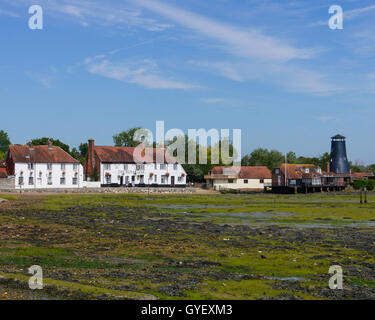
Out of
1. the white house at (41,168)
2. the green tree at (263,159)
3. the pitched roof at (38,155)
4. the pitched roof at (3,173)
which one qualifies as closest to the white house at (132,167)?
the white house at (41,168)

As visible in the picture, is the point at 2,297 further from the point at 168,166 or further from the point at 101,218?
the point at 168,166

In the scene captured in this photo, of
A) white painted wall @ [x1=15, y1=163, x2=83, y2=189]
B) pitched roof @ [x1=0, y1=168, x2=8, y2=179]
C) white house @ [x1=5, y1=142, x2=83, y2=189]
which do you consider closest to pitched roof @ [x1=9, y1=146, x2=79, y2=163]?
white house @ [x1=5, y1=142, x2=83, y2=189]

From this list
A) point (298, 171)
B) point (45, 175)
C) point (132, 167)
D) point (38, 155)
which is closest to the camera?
point (45, 175)

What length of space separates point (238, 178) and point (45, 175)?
50.5m

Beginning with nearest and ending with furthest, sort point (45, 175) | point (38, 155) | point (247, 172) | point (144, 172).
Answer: point (45, 175) < point (38, 155) < point (144, 172) < point (247, 172)

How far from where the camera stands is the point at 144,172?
359ft

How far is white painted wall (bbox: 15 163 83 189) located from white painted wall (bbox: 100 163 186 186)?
6.93 metres

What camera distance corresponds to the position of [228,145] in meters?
143

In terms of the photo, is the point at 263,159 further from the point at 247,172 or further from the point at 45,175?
the point at 45,175

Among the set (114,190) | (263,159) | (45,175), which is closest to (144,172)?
(114,190)

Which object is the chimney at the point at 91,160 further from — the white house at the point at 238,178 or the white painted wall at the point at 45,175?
the white house at the point at 238,178

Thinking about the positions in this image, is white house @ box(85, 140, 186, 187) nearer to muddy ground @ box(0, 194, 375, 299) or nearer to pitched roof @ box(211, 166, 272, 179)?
pitched roof @ box(211, 166, 272, 179)

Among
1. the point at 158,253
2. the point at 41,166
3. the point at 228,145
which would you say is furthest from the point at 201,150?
the point at 158,253

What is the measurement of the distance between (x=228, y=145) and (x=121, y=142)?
3350cm
